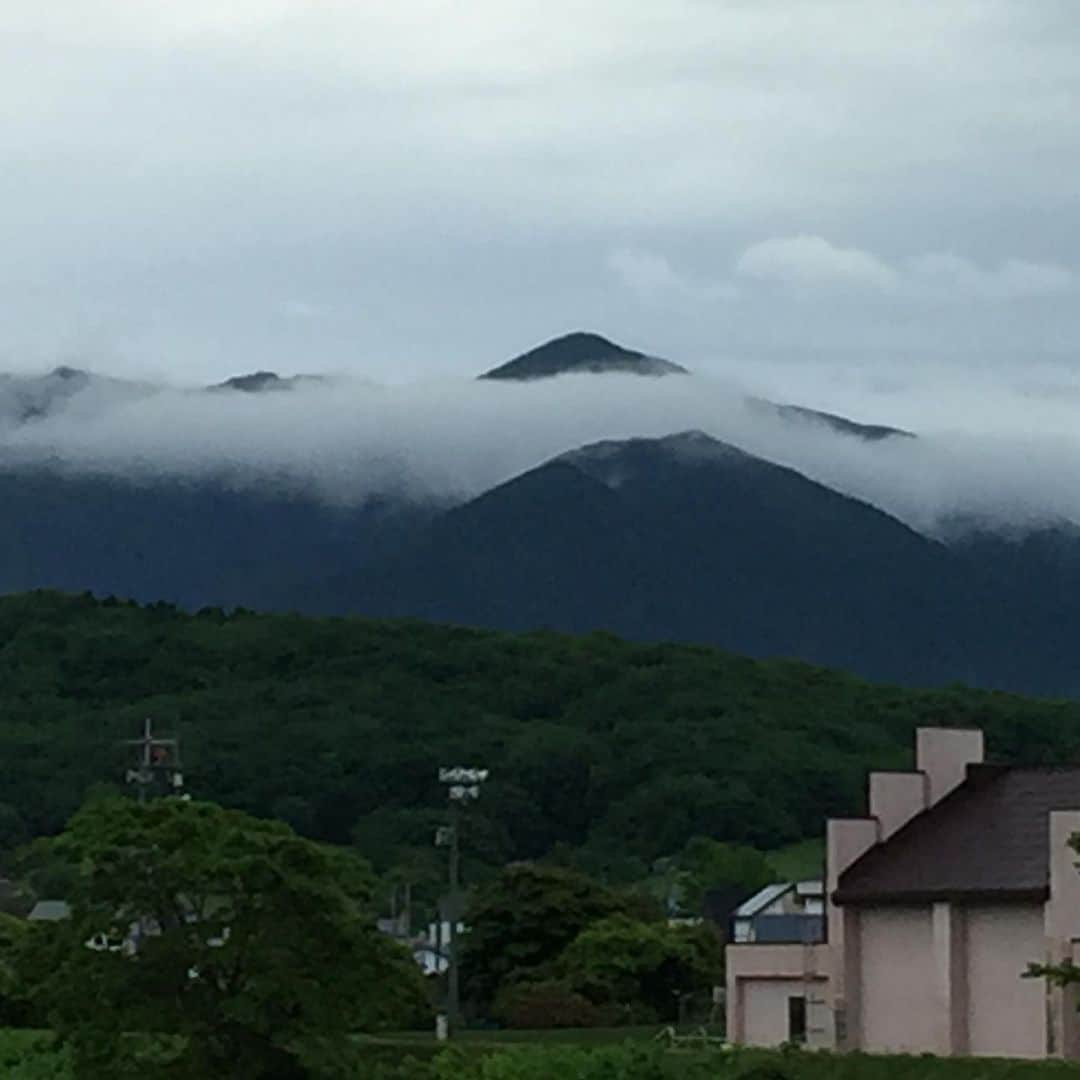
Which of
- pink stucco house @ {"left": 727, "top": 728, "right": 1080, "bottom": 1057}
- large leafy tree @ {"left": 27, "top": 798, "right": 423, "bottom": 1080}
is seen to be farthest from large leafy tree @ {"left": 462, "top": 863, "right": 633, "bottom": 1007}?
large leafy tree @ {"left": 27, "top": 798, "right": 423, "bottom": 1080}

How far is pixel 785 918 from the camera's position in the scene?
6819 centimetres

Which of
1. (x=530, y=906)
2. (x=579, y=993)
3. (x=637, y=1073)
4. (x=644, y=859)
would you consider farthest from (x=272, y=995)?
(x=644, y=859)

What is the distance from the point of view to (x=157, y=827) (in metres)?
38.4

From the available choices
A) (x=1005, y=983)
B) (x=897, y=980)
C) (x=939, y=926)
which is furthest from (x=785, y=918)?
(x=1005, y=983)

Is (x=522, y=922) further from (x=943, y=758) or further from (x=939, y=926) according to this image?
(x=939, y=926)

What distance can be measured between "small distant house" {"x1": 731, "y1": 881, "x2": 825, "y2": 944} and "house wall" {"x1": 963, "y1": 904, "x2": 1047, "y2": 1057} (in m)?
5.83

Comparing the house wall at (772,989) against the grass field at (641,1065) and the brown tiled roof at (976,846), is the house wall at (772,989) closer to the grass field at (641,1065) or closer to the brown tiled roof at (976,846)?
the brown tiled roof at (976,846)

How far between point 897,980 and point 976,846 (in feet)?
9.18

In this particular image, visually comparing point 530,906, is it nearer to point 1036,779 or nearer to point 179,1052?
point 1036,779

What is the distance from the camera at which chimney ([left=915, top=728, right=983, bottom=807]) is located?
57344 mm

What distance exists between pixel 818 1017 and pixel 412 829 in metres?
123

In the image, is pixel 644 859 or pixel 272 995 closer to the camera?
pixel 272 995

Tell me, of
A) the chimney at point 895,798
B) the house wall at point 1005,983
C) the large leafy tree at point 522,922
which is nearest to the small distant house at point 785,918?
the chimney at point 895,798

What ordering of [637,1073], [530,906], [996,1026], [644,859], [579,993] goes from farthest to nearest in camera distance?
1. [644,859]
2. [530,906]
3. [579,993]
4. [996,1026]
5. [637,1073]
